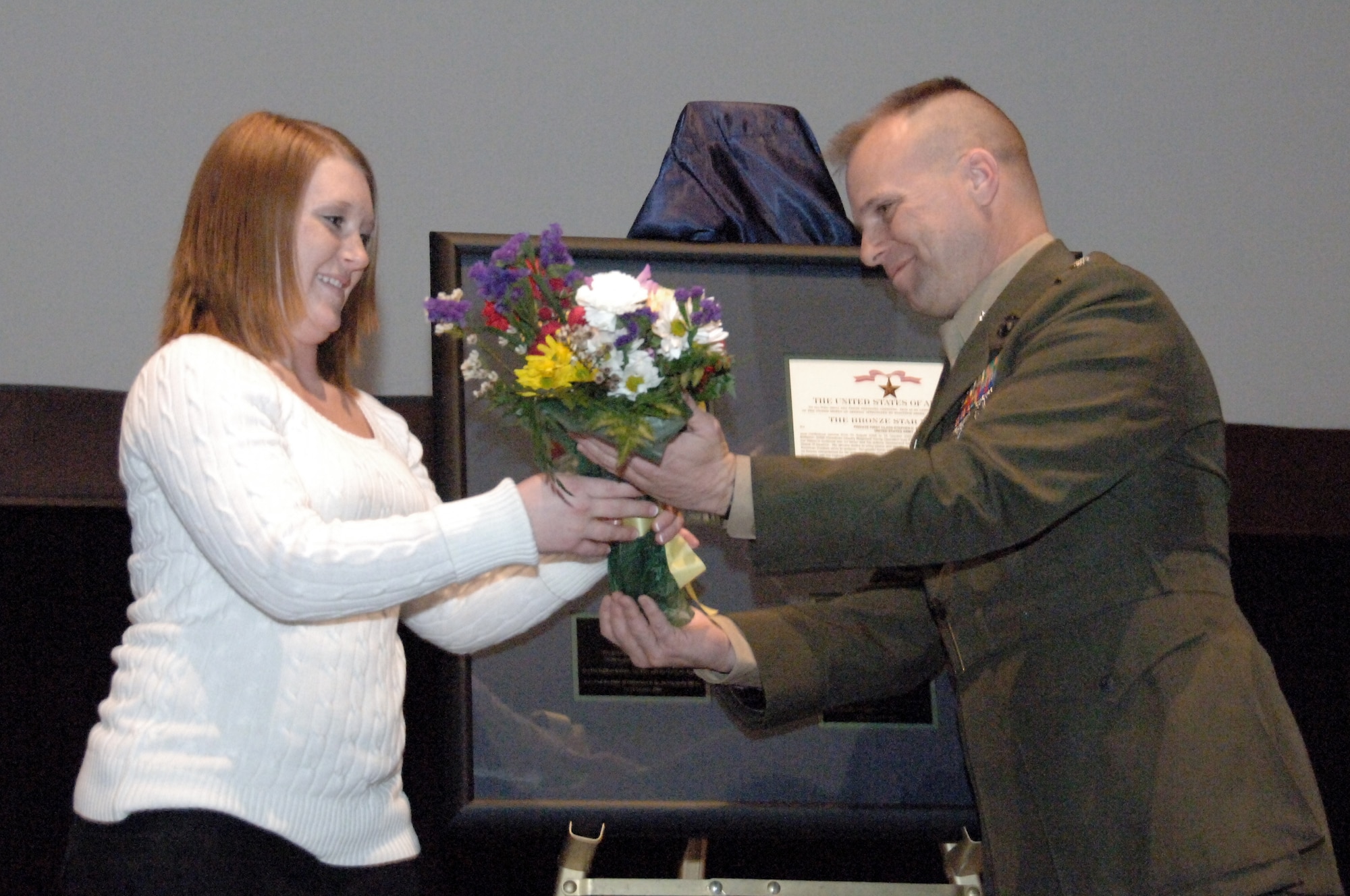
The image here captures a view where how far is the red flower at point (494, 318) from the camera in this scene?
203 cm

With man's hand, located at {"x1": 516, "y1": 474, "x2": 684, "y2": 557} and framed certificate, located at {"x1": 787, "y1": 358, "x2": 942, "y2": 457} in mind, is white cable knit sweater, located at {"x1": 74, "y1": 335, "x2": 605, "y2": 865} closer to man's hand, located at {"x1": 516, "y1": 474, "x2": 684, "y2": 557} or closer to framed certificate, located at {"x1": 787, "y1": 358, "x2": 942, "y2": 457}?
man's hand, located at {"x1": 516, "y1": 474, "x2": 684, "y2": 557}

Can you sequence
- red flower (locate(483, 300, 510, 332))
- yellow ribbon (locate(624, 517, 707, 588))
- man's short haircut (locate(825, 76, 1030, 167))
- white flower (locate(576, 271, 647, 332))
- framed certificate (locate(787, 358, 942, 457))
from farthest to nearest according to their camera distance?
framed certificate (locate(787, 358, 942, 457))
man's short haircut (locate(825, 76, 1030, 167))
yellow ribbon (locate(624, 517, 707, 588))
red flower (locate(483, 300, 510, 332))
white flower (locate(576, 271, 647, 332))

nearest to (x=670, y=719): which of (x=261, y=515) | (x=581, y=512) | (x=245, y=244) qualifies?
(x=581, y=512)

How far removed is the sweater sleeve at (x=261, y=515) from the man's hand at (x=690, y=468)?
0.21 metres

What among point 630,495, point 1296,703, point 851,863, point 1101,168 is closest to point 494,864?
point 851,863

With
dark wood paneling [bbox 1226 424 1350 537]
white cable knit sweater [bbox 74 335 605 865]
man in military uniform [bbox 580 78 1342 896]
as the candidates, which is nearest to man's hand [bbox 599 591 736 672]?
man in military uniform [bbox 580 78 1342 896]

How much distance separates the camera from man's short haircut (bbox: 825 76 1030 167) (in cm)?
265

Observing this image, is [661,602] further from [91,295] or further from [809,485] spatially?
[91,295]

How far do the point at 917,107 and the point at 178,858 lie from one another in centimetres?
186

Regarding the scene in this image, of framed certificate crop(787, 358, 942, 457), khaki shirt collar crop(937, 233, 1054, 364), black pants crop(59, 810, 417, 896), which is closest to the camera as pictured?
black pants crop(59, 810, 417, 896)

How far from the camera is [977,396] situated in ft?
7.59

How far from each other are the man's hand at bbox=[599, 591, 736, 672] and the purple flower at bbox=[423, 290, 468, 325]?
0.57 metres

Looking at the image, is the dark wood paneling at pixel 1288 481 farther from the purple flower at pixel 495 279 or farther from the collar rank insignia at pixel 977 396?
the purple flower at pixel 495 279

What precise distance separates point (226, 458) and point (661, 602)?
2.69 ft
